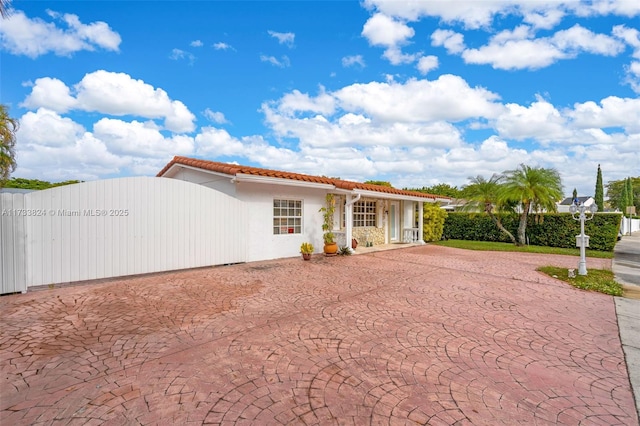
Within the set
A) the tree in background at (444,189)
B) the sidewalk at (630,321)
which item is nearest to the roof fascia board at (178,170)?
the sidewalk at (630,321)

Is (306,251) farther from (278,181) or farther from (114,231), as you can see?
(114,231)

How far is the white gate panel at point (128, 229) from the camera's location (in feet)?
22.2

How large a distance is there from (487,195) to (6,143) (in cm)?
2557

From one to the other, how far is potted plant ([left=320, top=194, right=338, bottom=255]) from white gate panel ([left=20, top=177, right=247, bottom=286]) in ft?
11.1

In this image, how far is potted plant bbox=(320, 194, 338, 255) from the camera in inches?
469

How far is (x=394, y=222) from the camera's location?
56.1ft

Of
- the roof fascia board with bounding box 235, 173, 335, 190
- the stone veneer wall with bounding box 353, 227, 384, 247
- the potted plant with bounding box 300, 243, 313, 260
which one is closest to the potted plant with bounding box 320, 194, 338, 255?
the roof fascia board with bounding box 235, 173, 335, 190

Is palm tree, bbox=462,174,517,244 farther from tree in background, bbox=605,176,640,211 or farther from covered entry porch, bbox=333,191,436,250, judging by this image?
tree in background, bbox=605,176,640,211

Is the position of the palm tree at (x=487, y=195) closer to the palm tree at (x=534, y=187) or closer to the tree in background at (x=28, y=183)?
the palm tree at (x=534, y=187)

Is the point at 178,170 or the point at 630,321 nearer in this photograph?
the point at 630,321

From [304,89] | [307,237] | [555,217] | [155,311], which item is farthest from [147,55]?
[555,217]

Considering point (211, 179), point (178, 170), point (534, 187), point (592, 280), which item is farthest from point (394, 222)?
point (178, 170)

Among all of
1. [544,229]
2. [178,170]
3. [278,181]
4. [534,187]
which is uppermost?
[178,170]

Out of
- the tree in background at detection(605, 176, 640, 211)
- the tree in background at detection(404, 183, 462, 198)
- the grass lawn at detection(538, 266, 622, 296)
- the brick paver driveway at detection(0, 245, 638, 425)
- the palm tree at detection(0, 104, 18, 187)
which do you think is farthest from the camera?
the tree in background at detection(605, 176, 640, 211)
